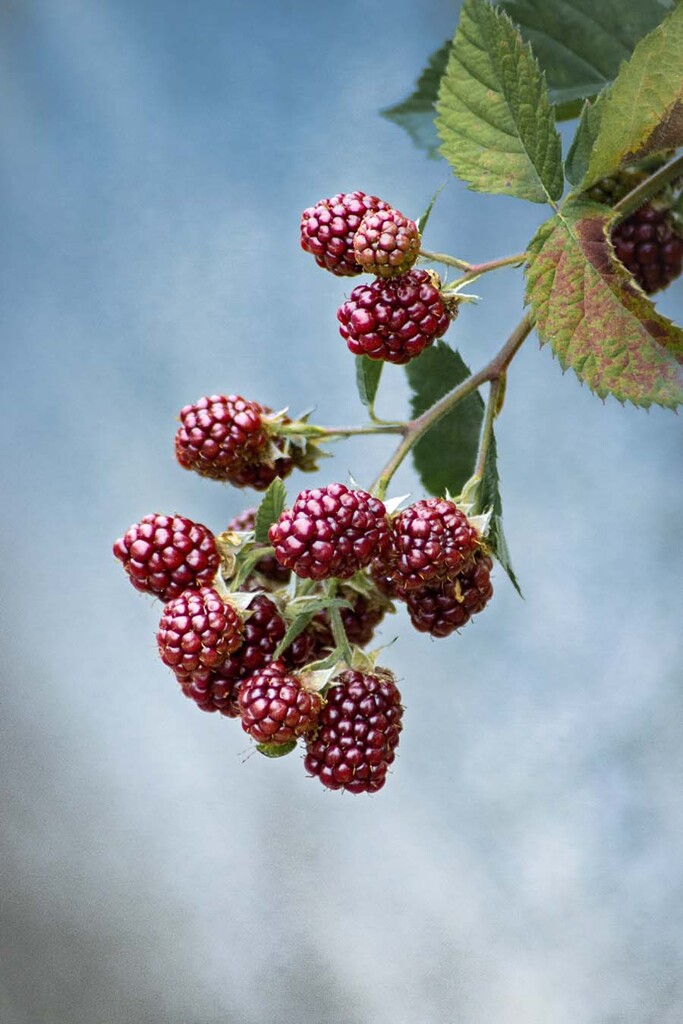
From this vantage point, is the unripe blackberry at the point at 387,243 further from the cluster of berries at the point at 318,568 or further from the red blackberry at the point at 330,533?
the red blackberry at the point at 330,533

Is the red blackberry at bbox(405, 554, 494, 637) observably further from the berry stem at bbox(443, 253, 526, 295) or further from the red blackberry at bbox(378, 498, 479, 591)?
the berry stem at bbox(443, 253, 526, 295)

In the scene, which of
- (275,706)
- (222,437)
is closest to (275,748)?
(275,706)

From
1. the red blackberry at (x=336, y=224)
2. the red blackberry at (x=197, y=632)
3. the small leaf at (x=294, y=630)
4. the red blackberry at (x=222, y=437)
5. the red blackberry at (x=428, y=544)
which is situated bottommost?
the red blackberry at (x=197, y=632)

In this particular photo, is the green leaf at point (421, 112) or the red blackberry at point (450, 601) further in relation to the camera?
the green leaf at point (421, 112)

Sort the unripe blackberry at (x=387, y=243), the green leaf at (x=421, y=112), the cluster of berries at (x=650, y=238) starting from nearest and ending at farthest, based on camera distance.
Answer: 1. the unripe blackberry at (x=387, y=243)
2. the cluster of berries at (x=650, y=238)
3. the green leaf at (x=421, y=112)

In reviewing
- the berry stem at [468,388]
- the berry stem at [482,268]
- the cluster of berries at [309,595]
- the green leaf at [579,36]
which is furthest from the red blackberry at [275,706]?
the green leaf at [579,36]

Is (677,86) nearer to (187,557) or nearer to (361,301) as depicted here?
(361,301)

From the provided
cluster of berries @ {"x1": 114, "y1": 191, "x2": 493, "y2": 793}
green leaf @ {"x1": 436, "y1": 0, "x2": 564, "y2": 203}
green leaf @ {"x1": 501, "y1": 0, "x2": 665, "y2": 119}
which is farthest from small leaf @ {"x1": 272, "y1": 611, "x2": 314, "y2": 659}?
green leaf @ {"x1": 501, "y1": 0, "x2": 665, "y2": 119}
